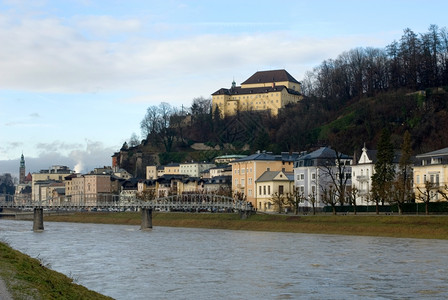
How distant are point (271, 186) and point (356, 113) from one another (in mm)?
28474

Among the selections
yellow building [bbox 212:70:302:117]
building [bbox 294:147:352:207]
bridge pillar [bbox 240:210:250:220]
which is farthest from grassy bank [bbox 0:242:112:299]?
yellow building [bbox 212:70:302:117]

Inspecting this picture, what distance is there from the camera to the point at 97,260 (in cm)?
4491

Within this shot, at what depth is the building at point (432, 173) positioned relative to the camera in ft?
228

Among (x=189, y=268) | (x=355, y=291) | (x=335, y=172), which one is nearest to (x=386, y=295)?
(x=355, y=291)

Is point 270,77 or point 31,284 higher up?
point 270,77

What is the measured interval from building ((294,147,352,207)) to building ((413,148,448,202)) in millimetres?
17213

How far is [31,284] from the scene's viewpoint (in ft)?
73.5

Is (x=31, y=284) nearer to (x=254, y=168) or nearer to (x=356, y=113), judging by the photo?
(x=254, y=168)

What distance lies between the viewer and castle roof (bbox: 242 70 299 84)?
18365 centimetres

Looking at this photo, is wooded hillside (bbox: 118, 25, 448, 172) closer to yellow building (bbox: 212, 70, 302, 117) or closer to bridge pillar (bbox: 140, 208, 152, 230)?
yellow building (bbox: 212, 70, 302, 117)

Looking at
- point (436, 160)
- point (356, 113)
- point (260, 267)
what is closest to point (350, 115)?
point (356, 113)

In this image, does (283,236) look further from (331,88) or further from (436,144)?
(331,88)

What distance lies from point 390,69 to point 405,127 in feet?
64.6

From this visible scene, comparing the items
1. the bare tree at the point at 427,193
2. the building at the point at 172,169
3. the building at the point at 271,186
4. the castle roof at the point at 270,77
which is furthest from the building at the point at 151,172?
the bare tree at the point at 427,193
